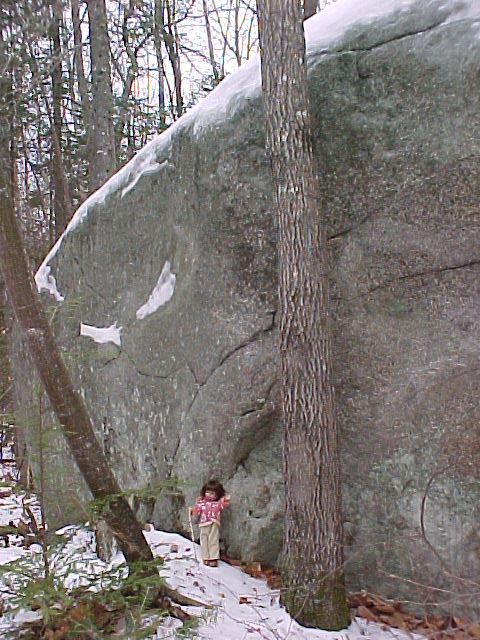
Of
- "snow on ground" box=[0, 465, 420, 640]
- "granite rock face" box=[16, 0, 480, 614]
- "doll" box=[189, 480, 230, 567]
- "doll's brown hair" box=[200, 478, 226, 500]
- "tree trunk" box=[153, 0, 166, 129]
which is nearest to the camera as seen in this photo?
"snow on ground" box=[0, 465, 420, 640]

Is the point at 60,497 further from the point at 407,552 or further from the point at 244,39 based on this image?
the point at 244,39

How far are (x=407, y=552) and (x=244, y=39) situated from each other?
55.0ft

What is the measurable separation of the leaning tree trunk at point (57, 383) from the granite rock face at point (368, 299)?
240mm

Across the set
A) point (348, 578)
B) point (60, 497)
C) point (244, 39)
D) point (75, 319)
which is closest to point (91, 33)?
point (75, 319)

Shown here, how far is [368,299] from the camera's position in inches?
195

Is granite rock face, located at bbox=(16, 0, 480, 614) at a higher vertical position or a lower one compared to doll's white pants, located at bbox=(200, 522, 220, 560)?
higher

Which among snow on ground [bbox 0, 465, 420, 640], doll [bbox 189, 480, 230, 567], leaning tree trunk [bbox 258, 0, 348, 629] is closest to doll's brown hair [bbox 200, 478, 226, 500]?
doll [bbox 189, 480, 230, 567]

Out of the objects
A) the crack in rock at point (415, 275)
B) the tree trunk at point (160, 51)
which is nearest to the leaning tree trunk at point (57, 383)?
the crack in rock at point (415, 275)

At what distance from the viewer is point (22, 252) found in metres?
3.88

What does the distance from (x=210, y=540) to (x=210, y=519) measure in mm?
164

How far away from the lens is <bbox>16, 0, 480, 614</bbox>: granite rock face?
459 centimetres

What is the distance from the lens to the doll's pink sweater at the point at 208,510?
17.0 feet

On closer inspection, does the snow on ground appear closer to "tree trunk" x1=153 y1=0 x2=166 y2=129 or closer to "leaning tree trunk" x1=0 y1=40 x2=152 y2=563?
"leaning tree trunk" x1=0 y1=40 x2=152 y2=563

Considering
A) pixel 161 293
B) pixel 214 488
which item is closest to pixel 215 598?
pixel 214 488
